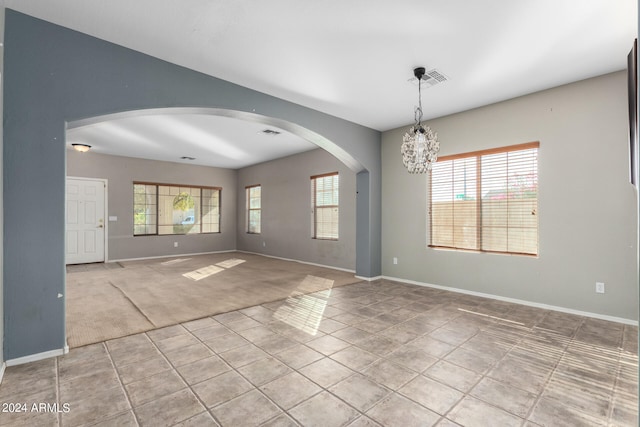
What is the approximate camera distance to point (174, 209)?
863cm

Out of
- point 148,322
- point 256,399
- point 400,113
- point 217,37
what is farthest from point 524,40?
point 148,322

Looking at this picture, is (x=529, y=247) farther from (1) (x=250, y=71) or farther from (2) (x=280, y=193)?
(2) (x=280, y=193)

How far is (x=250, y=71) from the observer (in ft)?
10.7

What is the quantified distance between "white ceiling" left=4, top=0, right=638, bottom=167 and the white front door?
19.2 feet

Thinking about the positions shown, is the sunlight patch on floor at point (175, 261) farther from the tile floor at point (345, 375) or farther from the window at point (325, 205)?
the tile floor at point (345, 375)

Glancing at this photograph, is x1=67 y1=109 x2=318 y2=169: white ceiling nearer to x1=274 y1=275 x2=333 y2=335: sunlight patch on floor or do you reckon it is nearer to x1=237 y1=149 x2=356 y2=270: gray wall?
x1=237 y1=149 x2=356 y2=270: gray wall

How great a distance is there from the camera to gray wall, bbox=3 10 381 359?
2.31 m

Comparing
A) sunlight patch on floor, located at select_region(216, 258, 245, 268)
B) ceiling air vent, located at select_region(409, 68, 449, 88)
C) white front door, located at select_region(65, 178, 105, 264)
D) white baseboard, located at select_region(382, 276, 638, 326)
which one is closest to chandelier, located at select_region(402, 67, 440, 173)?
ceiling air vent, located at select_region(409, 68, 449, 88)

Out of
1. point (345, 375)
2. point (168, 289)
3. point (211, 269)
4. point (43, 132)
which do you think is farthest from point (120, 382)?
point (211, 269)

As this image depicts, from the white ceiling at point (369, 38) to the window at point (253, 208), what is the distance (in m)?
5.51

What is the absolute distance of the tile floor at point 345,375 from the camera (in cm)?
176

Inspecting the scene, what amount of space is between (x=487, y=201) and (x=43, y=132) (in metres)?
5.00

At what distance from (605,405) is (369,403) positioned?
4.79 ft

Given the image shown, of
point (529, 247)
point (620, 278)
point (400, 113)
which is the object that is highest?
point (400, 113)
